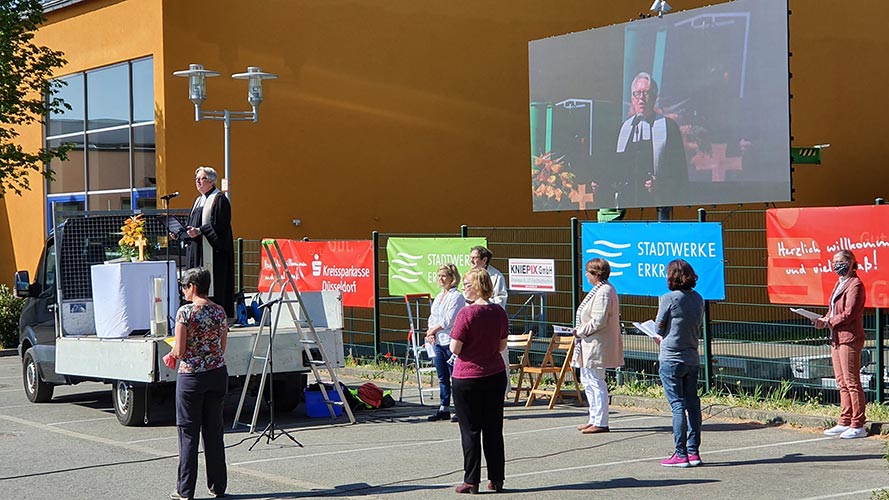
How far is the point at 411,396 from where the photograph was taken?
15172mm

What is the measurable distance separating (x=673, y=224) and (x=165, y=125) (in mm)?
11309

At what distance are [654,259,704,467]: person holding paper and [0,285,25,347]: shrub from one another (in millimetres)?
16504

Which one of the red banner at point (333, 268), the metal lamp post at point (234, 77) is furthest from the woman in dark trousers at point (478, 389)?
the metal lamp post at point (234, 77)

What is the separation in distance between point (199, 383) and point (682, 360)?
390cm

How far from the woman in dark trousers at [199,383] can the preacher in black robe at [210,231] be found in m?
3.43

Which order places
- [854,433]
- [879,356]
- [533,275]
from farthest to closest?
[533,275] → [879,356] → [854,433]

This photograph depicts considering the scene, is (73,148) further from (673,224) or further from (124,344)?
(673,224)

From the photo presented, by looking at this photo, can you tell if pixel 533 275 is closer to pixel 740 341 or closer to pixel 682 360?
pixel 740 341

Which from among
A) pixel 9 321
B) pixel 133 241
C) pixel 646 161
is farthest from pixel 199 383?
pixel 9 321

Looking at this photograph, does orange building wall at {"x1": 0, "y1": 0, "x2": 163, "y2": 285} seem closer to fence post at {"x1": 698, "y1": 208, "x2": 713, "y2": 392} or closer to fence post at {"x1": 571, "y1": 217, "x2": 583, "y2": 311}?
fence post at {"x1": 571, "y1": 217, "x2": 583, "y2": 311}

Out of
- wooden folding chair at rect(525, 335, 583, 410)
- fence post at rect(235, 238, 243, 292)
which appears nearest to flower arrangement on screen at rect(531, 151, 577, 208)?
wooden folding chair at rect(525, 335, 583, 410)

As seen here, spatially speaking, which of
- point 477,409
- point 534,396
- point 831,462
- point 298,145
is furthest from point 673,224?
point 298,145

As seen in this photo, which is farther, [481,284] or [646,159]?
[646,159]

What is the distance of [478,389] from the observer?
861 cm
